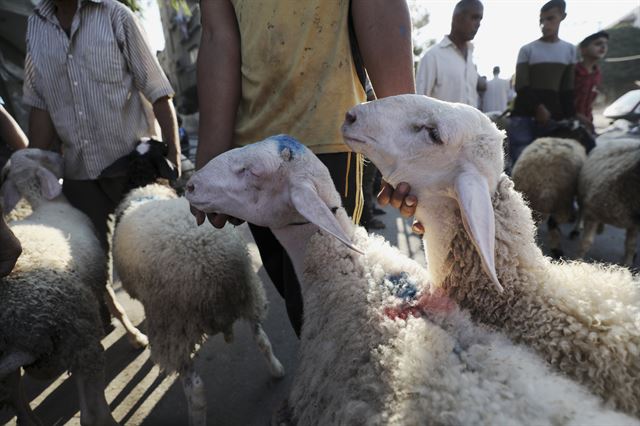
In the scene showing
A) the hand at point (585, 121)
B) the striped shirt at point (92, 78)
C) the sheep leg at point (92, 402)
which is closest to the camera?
the sheep leg at point (92, 402)

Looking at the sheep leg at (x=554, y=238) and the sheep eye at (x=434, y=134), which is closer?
the sheep eye at (x=434, y=134)

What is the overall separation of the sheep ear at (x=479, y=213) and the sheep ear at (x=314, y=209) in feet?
1.05

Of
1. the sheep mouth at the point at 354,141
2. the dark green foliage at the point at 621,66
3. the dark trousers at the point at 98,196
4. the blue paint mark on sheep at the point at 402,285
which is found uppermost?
the sheep mouth at the point at 354,141

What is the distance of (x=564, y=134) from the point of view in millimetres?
4098

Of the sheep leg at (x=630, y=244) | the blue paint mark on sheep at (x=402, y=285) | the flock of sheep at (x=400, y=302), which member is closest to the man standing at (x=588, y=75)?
the sheep leg at (x=630, y=244)

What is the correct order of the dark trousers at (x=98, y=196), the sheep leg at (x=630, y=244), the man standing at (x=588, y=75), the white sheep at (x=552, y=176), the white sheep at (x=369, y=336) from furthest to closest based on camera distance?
1. the man standing at (x=588, y=75)
2. the white sheep at (x=552, y=176)
3. the sheep leg at (x=630, y=244)
4. the dark trousers at (x=98, y=196)
5. the white sheep at (x=369, y=336)

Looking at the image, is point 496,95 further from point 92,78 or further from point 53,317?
point 53,317

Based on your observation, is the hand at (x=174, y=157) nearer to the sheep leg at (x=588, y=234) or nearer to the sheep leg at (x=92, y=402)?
the sheep leg at (x=92, y=402)

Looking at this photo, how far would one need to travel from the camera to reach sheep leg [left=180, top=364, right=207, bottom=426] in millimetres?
1887

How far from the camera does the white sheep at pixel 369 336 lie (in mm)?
756

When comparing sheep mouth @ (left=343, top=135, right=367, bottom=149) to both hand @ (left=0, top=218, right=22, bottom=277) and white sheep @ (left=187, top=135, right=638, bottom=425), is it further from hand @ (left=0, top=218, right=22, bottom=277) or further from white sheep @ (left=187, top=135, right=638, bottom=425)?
hand @ (left=0, top=218, right=22, bottom=277)

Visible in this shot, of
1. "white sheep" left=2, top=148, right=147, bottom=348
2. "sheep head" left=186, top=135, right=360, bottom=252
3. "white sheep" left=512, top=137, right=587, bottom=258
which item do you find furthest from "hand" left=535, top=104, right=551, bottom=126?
"white sheep" left=2, top=148, right=147, bottom=348

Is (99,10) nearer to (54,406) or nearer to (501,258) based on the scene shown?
(54,406)

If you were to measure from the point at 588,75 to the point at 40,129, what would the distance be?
5.65 metres
